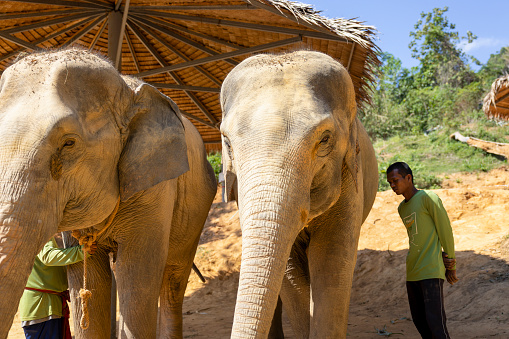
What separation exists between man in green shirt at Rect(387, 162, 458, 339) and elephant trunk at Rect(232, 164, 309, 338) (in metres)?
1.99

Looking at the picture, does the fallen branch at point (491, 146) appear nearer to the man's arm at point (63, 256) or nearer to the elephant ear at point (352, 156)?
the elephant ear at point (352, 156)

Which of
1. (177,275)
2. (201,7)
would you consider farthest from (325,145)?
(201,7)

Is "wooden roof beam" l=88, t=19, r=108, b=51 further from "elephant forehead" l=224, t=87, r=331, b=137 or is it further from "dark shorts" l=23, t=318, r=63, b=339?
"elephant forehead" l=224, t=87, r=331, b=137

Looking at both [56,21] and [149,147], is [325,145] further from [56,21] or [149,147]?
[56,21]

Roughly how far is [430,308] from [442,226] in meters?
0.63

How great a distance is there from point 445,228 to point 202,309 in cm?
409

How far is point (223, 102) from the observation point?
3.31 metres

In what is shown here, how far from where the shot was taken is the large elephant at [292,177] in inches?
95.2

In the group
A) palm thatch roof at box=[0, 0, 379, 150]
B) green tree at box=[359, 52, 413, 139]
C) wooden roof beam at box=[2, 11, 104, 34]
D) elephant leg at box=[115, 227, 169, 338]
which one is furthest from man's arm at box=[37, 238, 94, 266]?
green tree at box=[359, 52, 413, 139]

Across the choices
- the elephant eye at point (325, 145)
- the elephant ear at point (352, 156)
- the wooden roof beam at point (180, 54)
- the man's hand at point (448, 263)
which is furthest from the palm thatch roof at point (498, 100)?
the elephant eye at point (325, 145)

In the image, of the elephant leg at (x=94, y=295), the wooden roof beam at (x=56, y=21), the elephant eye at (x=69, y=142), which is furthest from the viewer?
the wooden roof beam at (x=56, y=21)

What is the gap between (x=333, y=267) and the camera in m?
3.45

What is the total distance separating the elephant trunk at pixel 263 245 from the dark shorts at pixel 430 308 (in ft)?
6.53

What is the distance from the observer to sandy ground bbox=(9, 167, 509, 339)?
18.1ft
